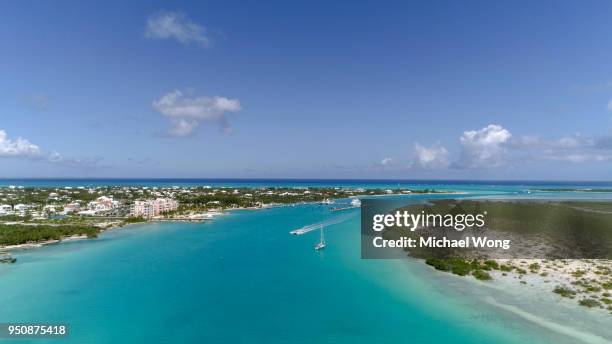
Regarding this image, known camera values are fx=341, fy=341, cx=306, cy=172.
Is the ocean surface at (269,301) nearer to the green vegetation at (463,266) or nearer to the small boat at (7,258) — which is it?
the small boat at (7,258)

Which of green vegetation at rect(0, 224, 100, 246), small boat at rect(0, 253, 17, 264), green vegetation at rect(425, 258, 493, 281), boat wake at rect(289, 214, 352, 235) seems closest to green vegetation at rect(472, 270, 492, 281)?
green vegetation at rect(425, 258, 493, 281)

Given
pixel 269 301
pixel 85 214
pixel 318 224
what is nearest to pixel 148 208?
pixel 85 214

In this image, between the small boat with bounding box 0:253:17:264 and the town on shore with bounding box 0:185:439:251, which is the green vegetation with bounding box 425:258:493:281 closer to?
the small boat with bounding box 0:253:17:264

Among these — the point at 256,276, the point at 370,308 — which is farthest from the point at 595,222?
the point at 256,276

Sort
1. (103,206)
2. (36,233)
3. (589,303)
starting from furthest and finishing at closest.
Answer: (103,206) < (36,233) < (589,303)

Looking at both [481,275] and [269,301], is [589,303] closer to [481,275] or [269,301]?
[481,275]

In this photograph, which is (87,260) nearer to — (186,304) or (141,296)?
(141,296)

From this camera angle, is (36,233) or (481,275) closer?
(481,275)

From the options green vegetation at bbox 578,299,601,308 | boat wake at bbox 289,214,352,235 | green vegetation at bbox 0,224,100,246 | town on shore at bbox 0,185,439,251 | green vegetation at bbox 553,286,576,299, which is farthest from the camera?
boat wake at bbox 289,214,352,235
